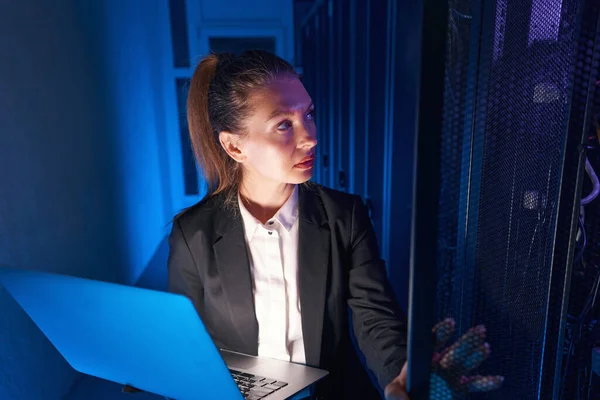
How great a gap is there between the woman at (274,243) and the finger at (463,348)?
14.6 inches

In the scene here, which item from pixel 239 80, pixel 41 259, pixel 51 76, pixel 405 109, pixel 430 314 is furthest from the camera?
pixel 51 76

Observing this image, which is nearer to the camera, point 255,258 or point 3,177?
point 255,258

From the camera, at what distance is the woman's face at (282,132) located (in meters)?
0.91

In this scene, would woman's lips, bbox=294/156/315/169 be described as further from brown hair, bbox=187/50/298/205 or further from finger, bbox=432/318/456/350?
finger, bbox=432/318/456/350

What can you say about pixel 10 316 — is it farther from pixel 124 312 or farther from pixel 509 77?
pixel 509 77

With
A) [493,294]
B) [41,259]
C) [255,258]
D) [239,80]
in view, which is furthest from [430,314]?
[41,259]

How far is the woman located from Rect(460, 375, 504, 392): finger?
36 centimetres

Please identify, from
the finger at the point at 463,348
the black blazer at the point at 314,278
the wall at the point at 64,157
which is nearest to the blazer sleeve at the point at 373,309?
the black blazer at the point at 314,278

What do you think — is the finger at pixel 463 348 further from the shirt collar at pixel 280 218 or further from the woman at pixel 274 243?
the shirt collar at pixel 280 218

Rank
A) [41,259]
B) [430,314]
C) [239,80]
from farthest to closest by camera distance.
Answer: [41,259]
[239,80]
[430,314]

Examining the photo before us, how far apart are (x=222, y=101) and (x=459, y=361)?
2.49 feet

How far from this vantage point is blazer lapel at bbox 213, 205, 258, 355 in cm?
95

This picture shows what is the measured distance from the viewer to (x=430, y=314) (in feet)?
1.48

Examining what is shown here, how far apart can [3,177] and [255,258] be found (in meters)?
0.90
